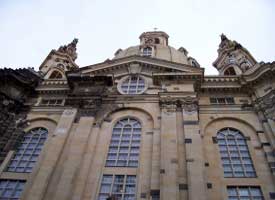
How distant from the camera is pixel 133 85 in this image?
22.2 m

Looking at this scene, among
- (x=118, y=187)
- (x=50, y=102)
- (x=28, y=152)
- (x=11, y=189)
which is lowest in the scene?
(x=11, y=189)

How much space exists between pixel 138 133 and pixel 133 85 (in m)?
5.15

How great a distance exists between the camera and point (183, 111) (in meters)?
18.6

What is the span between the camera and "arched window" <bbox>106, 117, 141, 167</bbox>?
54.6 feet

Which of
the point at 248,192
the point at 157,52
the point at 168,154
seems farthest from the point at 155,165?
the point at 157,52

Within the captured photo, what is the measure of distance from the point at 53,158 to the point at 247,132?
12.6m

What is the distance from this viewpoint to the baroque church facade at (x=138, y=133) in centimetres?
1498

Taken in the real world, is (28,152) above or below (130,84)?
below

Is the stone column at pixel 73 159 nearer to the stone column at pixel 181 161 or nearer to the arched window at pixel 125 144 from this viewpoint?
the arched window at pixel 125 144

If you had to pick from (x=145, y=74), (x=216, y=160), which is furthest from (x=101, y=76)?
(x=216, y=160)

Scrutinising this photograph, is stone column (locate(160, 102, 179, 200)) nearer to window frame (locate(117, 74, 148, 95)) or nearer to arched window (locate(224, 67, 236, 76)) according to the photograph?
window frame (locate(117, 74, 148, 95))

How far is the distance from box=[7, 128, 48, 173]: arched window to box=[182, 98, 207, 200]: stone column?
974cm

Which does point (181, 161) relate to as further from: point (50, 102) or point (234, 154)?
point (50, 102)

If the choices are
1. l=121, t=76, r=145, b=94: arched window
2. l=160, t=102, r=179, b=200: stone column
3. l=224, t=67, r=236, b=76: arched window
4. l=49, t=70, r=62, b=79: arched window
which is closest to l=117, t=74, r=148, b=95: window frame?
l=121, t=76, r=145, b=94: arched window
